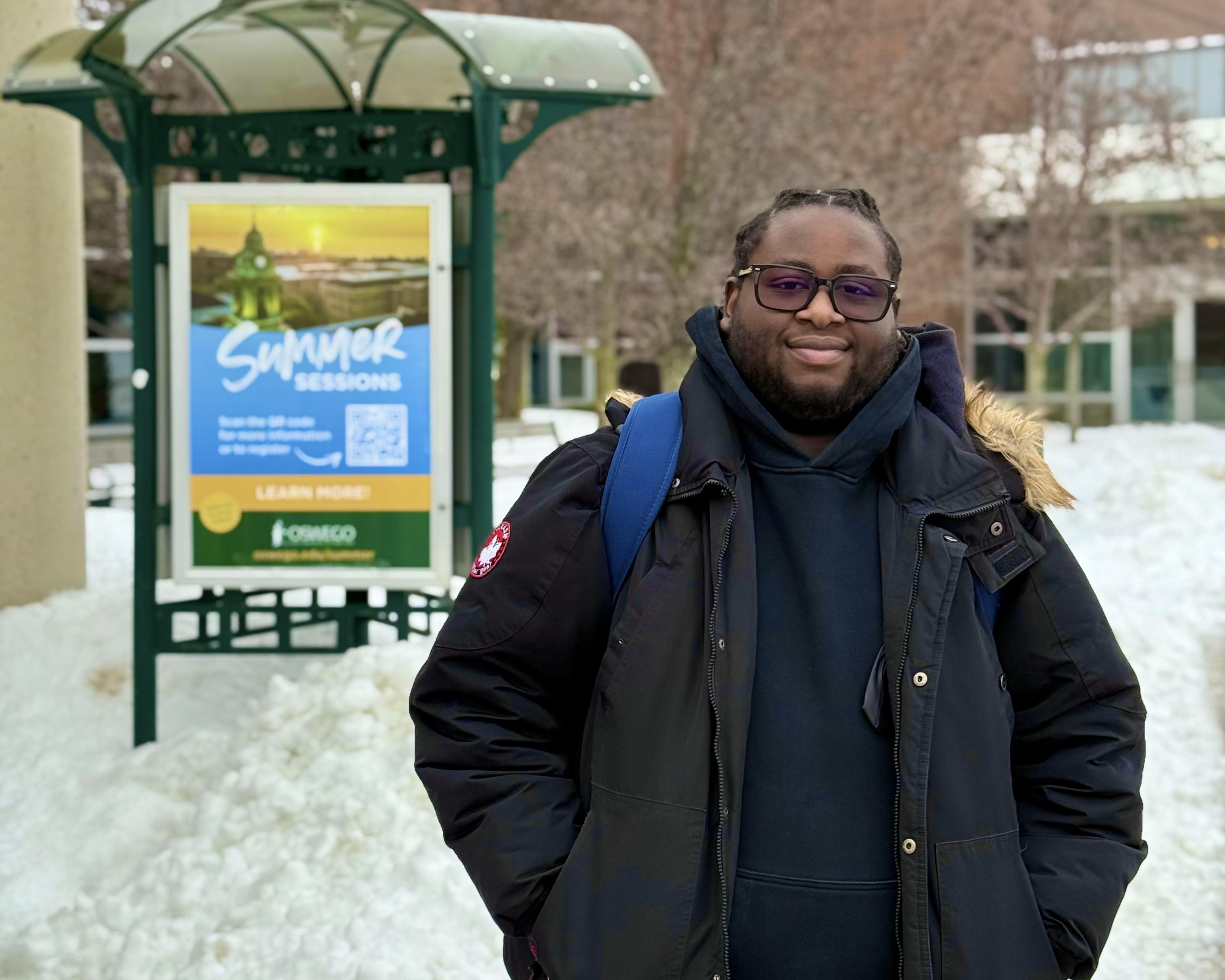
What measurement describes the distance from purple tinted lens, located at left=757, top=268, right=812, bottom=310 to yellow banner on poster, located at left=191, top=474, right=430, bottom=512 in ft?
12.5

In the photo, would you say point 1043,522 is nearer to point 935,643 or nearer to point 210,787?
point 935,643

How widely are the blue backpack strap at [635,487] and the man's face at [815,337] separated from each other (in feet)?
0.56

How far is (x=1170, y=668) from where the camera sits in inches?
285

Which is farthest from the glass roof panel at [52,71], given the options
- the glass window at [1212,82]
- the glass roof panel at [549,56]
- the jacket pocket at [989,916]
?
the glass window at [1212,82]

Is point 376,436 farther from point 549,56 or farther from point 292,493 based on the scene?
point 549,56

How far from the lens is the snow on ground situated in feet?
14.3

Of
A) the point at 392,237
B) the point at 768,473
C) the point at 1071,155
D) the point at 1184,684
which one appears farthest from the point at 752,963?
the point at 1071,155

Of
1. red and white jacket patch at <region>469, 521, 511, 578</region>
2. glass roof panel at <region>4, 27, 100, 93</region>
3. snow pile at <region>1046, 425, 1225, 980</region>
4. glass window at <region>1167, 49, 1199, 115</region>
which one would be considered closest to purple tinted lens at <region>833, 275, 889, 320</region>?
red and white jacket patch at <region>469, 521, 511, 578</region>

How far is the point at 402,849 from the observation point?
4.78m

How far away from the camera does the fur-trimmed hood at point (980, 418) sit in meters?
2.28

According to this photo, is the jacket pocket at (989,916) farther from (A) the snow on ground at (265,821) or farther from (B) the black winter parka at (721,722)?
(A) the snow on ground at (265,821)

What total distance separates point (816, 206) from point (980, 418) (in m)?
0.47

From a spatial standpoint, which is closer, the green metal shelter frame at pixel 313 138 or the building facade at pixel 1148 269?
the green metal shelter frame at pixel 313 138

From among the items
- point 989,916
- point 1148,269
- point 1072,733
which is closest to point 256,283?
point 1072,733
